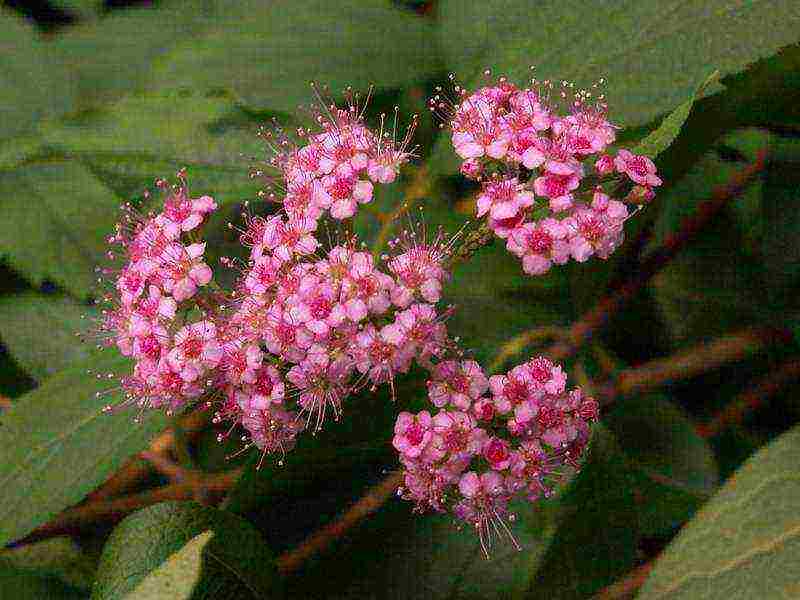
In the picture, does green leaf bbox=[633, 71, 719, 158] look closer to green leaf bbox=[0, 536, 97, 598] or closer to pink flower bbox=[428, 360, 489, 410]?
pink flower bbox=[428, 360, 489, 410]

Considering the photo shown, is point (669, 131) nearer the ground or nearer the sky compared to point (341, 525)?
nearer the sky

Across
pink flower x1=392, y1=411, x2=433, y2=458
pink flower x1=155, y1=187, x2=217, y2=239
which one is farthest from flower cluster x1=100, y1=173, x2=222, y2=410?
pink flower x1=392, y1=411, x2=433, y2=458

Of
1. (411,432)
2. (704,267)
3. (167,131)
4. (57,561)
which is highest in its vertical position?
(167,131)

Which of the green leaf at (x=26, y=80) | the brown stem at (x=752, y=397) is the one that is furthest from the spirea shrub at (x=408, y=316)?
the green leaf at (x=26, y=80)

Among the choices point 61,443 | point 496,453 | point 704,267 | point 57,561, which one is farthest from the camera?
point 704,267

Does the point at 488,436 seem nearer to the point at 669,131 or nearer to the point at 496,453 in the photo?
the point at 496,453

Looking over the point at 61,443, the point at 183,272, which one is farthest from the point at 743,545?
the point at 61,443

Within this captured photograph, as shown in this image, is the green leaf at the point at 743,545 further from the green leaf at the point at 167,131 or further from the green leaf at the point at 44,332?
the green leaf at the point at 44,332
